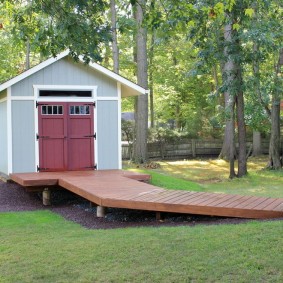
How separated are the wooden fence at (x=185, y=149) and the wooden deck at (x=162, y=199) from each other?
13.9 metres

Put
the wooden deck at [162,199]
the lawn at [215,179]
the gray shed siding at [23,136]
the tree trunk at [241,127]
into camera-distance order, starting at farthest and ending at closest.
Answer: the tree trunk at [241,127] → the lawn at [215,179] → the gray shed siding at [23,136] → the wooden deck at [162,199]

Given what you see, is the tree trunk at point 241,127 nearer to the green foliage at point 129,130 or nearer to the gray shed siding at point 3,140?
the gray shed siding at point 3,140

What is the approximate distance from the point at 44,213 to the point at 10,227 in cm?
197

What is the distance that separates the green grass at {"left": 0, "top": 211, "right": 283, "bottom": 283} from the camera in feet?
14.3

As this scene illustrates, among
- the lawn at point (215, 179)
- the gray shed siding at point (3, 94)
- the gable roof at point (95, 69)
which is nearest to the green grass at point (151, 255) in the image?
the lawn at point (215, 179)

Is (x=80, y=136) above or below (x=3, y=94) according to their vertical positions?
below

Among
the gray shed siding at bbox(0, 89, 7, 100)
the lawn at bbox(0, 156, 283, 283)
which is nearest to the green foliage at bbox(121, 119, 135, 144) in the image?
the gray shed siding at bbox(0, 89, 7, 100)

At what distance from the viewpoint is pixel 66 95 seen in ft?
43.1

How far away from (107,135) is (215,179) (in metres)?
5.11

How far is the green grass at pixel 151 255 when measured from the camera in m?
4.37

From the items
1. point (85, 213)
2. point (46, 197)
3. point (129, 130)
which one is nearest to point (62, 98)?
point (46, 197)

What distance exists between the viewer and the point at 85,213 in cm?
978

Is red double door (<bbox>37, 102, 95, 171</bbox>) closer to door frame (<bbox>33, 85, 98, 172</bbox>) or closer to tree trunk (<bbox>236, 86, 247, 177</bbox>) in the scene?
door frame (<bbox>33, 85, 98, 172</bbox>)

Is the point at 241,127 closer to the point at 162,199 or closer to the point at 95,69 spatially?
the point at 95,69
